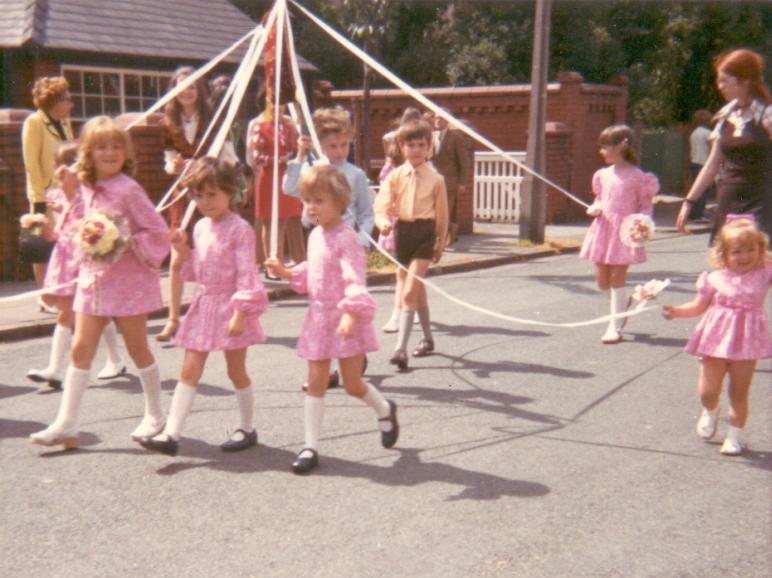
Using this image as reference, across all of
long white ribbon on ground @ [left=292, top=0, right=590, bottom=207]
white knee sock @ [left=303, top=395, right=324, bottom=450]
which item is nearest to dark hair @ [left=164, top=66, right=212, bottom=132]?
long white ribbon on ground @ [left=292, top=0, right=590, bottom=207]

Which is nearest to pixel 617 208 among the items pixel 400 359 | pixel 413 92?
pixel 400 359

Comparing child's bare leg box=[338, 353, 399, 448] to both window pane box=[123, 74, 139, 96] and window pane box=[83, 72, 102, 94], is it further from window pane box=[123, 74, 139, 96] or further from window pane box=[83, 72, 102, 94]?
window pane box=[123, 74, 139, 96]

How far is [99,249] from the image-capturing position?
16.0 feet

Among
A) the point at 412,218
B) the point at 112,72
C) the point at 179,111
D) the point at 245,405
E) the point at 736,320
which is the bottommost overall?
the point at 245,405

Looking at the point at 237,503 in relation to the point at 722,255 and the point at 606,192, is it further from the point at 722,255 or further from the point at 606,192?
the point at 606,192

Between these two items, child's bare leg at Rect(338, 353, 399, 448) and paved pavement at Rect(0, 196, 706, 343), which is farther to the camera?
paved pavement at Rect(0, 196, 706, 343)

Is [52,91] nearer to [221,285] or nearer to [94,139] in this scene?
[94,139]

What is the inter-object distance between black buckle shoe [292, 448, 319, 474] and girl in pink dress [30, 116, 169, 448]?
3.50ft

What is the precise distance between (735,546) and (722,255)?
1767 millimetres

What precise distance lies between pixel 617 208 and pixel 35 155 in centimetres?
465

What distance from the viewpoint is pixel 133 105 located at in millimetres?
17875

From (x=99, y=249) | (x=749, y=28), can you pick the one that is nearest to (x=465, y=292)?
(x=99, y=249)

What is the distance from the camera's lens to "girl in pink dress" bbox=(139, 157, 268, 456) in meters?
4.94

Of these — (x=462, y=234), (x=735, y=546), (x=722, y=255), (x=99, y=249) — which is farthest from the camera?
(x=462, y=234)
